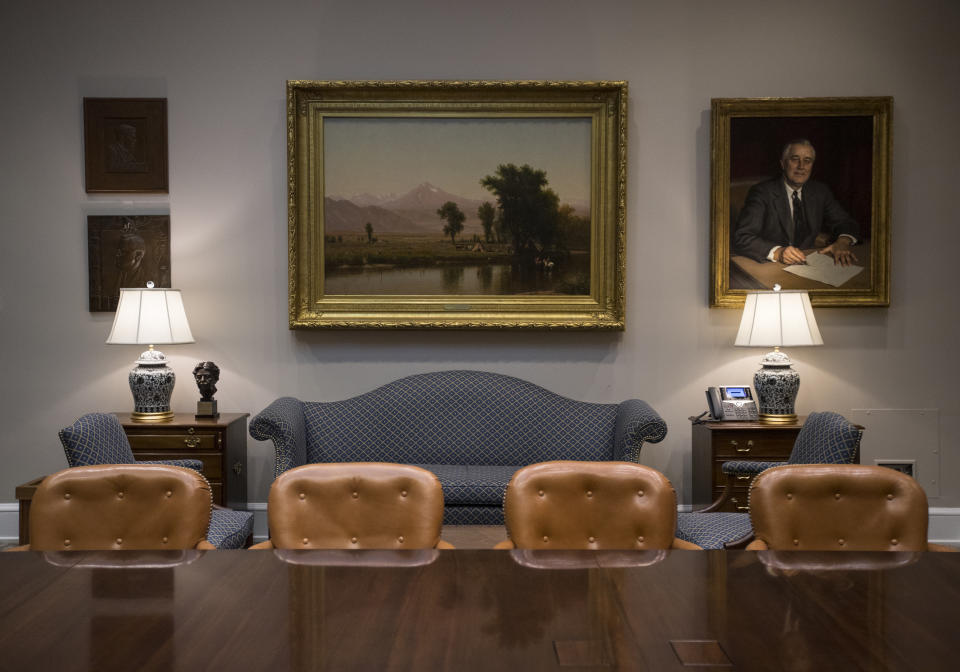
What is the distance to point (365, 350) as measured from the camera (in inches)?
191

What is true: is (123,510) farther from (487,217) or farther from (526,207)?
(526,207)

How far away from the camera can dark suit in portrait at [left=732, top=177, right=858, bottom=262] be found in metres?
4.77

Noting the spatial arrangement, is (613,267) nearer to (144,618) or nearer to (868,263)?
(868,263)

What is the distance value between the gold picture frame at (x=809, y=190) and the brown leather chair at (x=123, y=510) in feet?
11.6

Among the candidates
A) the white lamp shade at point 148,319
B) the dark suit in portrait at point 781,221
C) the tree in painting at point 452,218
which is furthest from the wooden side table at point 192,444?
the dark suit in portrait at point 781,221

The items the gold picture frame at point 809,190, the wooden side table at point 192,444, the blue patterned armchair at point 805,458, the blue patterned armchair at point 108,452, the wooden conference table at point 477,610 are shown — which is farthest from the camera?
the gold picture frame at point 809,190

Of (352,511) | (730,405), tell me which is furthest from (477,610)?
(730,405)

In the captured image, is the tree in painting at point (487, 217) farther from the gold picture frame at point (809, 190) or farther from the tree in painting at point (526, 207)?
the gold picture frame at point (809, 190)

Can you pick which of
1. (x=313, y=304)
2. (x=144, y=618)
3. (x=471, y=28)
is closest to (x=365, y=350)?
(x=313, y=304)

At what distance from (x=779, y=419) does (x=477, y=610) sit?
11.1 feet

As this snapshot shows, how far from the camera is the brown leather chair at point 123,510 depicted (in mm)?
2107

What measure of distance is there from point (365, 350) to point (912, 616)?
12.4 feet

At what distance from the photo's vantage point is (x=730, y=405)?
4.49 metres

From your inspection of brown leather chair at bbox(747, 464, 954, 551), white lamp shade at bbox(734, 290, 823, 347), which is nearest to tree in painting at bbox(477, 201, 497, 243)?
white lamp shade at bbox(734, 290, 823, 347)
